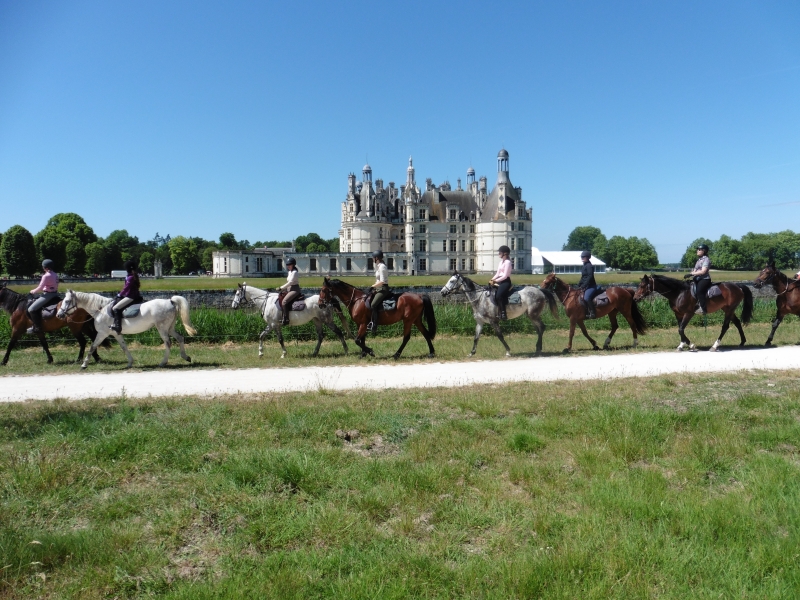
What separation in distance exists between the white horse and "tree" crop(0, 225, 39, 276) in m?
70.9

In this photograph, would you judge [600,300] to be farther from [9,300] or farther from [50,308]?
[9,300]

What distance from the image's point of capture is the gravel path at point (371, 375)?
8.96m

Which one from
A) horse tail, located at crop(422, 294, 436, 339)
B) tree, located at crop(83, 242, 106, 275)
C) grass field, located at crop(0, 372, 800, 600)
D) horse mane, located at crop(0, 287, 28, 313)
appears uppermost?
tree, located at crop(83, 242, 106, 275)

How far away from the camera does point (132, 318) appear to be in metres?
11.8

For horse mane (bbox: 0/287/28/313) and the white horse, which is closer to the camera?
the white horse

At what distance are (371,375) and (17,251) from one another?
253ft

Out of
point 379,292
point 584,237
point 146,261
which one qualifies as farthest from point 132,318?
point 584,237

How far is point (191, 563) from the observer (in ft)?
12.9

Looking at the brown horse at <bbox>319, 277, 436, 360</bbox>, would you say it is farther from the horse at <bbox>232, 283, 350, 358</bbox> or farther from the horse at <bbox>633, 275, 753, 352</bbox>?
the horse at <bbox>633, 275, 753, 352</bbox>

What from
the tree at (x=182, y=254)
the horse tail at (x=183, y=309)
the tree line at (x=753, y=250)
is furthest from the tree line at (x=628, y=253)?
the horse tail at (x=183, y=309)

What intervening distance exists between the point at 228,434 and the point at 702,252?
1302 centimetres

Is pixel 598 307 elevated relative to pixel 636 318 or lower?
elevated

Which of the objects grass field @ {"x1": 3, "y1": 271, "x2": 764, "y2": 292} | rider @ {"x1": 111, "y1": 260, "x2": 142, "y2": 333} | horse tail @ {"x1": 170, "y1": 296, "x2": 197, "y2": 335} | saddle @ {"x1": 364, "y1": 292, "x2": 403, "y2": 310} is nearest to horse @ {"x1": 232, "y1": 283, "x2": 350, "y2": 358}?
saddle @ {"x1": 364, "y1": 292, "x2": 403, "y2": 310}

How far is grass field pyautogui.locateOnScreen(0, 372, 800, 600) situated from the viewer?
12.0 feet
